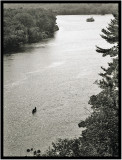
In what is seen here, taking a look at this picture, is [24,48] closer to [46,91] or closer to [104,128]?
[46,91]

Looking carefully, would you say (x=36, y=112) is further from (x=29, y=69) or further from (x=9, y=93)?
(x=29, y=69)

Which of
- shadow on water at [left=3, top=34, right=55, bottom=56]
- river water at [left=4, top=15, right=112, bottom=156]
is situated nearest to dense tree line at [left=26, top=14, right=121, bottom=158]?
river water at [left=4, top=15, right=112, bottom=156]

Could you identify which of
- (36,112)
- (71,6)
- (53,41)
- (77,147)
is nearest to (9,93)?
(36,112)

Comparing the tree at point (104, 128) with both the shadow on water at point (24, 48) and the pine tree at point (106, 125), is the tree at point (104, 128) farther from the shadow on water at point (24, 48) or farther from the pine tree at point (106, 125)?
the shadow on water at point (24, 48)

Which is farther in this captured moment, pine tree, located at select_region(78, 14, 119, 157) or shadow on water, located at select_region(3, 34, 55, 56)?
shadow on water, located at select_region(3, 34, 55, 56)

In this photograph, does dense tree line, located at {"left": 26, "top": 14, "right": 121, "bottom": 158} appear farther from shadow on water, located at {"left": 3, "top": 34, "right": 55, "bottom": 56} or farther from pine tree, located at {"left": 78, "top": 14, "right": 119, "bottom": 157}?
shadow on water, located at {"left": 3, "top": 34, "right": 55, "bottom": 56}
